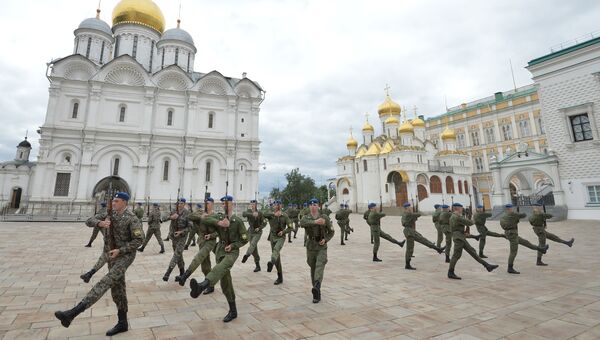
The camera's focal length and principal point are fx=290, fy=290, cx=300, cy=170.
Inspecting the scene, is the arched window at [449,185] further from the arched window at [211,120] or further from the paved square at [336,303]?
the paved square at [336,303]

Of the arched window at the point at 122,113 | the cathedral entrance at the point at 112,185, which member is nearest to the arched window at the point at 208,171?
the cathedral entrance at the point at 112,185

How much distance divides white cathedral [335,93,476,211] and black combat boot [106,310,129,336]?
30.1 m

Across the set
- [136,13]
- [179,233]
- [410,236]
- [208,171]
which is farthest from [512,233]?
[136,13]

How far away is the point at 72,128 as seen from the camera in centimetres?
2650

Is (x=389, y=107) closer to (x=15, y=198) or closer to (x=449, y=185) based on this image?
(x=449, y=185)

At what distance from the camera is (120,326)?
→ 11.4ft

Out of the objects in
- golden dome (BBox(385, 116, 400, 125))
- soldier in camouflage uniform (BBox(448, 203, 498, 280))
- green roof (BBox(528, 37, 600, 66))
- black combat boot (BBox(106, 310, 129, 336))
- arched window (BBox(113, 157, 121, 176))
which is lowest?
black combat boot (BBox(106, 310, 129, 336))

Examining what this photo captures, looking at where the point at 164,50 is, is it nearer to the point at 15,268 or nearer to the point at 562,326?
the point at 15,268

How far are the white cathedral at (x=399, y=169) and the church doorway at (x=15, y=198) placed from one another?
3610 centimetres

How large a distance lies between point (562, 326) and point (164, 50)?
40194mm

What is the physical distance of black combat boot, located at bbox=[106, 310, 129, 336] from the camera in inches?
135

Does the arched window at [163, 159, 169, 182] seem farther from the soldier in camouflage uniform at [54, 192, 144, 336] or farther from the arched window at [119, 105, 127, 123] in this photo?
the soldier in camouflage uniform at [54, 192, 144, 336]

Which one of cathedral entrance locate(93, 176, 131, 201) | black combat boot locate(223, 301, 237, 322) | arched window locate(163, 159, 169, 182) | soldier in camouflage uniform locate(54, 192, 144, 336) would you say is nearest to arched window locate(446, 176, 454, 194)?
arched window locate(163, 159, 169, 182)

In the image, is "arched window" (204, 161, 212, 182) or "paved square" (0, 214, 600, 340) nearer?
"paved square" (0, 214, 600, 340)
